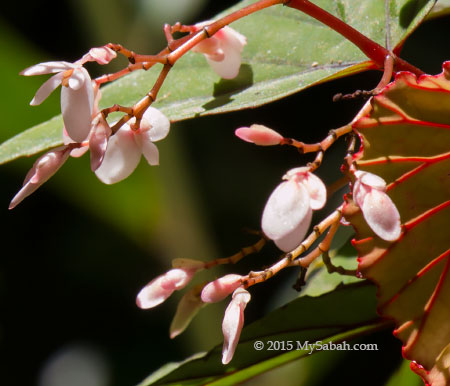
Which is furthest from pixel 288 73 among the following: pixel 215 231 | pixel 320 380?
pixel 215 231

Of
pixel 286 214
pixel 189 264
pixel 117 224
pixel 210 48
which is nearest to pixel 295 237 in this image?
pixel 286 214

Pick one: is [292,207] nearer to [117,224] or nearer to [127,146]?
[127,146]

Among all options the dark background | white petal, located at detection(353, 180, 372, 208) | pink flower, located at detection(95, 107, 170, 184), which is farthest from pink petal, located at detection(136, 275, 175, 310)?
the dark background

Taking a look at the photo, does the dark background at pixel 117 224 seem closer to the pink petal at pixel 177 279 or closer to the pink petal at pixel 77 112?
the pink petal at pixel 177 279

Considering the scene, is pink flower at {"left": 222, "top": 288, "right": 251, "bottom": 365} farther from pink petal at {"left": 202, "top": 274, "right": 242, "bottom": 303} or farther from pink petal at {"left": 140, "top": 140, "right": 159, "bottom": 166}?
pink petal at {"left": 140, "top": 140, "right": 159, "bottom": 166}

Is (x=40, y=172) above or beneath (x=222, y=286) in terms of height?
above
